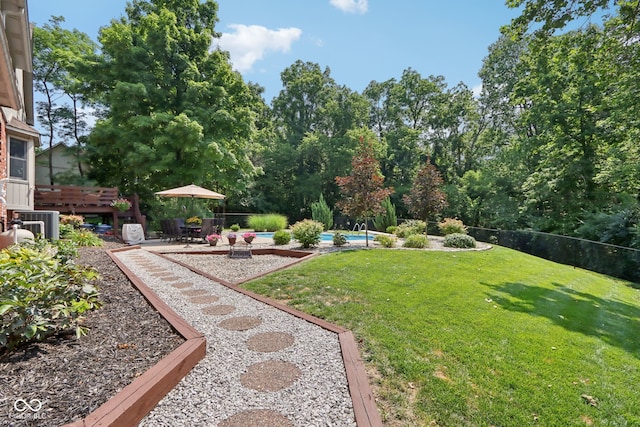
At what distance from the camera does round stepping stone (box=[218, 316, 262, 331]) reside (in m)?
3.55

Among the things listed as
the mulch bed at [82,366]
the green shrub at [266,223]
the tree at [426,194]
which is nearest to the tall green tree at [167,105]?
the green shrub at [266,223]

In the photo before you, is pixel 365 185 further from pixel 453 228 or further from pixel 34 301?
pixel 34 301

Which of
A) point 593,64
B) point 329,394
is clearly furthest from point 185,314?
point 593,64

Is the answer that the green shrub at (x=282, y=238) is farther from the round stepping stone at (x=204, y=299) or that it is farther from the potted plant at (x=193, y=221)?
the round stepping stone at (x=204, y=299)

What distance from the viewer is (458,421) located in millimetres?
2174

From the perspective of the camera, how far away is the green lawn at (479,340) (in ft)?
7.75

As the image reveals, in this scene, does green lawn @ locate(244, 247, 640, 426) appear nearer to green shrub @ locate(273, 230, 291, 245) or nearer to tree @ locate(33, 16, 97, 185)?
green shrub @ locate(273, 230, 291, 245)

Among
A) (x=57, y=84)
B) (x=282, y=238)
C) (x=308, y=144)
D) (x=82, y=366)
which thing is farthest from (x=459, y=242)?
(x=57, y=84)

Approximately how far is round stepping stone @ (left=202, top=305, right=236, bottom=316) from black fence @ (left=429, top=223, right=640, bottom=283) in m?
11.9

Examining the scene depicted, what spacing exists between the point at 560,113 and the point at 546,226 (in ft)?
18.3

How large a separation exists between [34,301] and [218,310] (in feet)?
6.30

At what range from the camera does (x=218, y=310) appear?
410 cm

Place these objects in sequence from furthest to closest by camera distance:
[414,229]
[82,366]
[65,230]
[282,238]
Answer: [414,229], [282,238], [65,230], [82,366]

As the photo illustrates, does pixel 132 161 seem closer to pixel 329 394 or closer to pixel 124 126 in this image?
pixel 124 126
